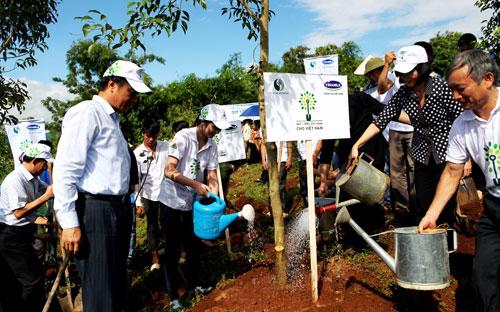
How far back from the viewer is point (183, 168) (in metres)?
4.32

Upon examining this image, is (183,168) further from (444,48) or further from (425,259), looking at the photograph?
(444,48)

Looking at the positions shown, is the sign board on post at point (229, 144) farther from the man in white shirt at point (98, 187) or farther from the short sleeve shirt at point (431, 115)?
the man in white shirt at point (98, 187)

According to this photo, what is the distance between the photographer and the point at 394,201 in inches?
206

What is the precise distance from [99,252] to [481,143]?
2335 mm

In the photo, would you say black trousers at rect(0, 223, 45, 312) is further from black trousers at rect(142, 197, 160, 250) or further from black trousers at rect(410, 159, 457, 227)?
black trousers at rect(410, 159, 457, 227)

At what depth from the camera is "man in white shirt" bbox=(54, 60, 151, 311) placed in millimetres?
2500

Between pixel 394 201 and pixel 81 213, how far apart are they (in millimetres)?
3854

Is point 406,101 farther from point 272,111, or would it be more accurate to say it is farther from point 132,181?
point 132,181

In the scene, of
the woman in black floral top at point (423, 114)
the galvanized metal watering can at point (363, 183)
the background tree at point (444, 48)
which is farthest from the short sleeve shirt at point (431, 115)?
the background tree at point (444, 48)

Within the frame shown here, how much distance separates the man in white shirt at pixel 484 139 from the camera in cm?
228

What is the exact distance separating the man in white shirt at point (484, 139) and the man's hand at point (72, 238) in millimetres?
2276

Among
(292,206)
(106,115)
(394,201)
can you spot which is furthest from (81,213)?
(292,206)

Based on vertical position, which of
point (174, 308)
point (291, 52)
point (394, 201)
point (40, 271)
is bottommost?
point (174, 308)

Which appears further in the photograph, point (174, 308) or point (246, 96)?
point (246, 96)
